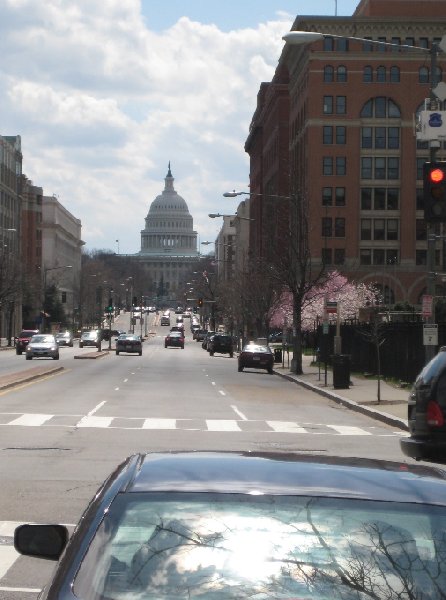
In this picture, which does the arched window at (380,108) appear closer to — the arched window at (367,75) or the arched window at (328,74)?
the arched window at (367,75)

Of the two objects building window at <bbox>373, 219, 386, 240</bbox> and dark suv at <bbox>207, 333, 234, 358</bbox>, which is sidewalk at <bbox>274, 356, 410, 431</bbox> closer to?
dark suv at <bbox>207, 333, 234, 358</bbox>

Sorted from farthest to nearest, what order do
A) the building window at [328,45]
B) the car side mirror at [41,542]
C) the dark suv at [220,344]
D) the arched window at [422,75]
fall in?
the building window at [328,45]
the arched window at [422,75]
the dark suv at [220,344]
the car side mirror at [41,542]

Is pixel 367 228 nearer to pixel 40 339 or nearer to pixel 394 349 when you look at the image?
pixel 40 339

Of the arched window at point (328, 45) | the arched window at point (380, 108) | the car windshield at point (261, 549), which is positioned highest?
the arched window at point (328, 45)

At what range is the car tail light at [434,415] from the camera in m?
15.1

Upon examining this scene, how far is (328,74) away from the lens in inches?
3780

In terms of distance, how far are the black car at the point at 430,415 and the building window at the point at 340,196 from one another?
82.2m

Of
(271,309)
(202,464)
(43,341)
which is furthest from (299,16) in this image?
(202,464)

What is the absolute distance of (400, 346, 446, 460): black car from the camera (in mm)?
15094

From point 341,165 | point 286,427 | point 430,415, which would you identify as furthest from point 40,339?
point 430,415

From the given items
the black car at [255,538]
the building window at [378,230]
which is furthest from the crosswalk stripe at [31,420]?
the building window at [378,230]

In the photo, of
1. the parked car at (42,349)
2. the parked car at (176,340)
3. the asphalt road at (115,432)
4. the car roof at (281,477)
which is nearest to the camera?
the car roof at (281,477)

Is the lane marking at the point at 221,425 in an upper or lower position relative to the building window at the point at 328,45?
lower

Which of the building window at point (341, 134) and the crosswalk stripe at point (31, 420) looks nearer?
the crosswalk stripe at point (31, 420)
